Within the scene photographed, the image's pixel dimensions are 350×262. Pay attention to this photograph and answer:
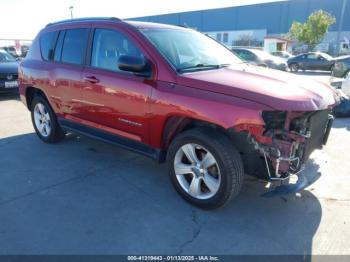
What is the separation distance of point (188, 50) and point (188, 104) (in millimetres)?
1086

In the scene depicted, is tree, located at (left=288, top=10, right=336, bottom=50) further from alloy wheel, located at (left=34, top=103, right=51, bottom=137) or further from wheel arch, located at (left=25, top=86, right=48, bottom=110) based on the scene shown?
alloy wheel, located at (left=34, top=103, right=51, bottom=137)

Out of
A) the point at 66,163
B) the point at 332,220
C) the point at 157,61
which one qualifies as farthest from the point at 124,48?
the point at 332,220

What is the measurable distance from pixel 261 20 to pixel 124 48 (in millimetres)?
62257

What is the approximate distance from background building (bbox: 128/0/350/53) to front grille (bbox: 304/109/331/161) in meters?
49.2

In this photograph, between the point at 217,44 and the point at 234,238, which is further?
the point at 217,44

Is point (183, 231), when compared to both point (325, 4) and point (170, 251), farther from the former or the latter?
point (325, 4)

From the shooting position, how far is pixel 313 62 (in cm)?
2066

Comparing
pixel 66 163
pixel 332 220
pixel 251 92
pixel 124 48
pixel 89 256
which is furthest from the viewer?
pixel 66 163

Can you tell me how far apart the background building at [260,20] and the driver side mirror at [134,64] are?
49990 millimetres

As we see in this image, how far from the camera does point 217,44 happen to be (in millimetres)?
4609

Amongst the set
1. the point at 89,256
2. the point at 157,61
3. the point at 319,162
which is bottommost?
the point at 89,256

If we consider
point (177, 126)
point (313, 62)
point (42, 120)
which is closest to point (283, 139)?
point (177, 126)

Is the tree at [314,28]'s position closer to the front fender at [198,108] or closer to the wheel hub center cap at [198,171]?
the front fender at [198,108]

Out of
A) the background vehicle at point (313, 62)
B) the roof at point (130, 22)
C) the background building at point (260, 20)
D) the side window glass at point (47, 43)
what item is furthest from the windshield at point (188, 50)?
the background building at point (260, 20)
